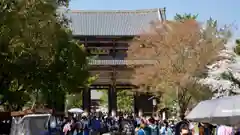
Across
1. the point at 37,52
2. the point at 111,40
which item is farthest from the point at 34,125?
the point at 111,40

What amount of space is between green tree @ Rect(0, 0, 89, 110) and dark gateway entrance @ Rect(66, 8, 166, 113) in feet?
51.4

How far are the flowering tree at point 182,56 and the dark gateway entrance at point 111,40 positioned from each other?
27.8 feet

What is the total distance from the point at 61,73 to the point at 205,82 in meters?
7.64

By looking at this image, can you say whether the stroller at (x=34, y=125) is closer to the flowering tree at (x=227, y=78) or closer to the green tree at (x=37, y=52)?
the green tree at (x=37, y=52)

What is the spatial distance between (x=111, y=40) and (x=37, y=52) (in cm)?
2602

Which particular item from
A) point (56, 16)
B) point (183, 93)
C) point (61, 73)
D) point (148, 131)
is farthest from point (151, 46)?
point (148, 131)

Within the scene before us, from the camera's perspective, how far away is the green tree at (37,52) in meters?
15.5

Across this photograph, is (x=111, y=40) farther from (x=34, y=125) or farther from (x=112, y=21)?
(x=34, y=125)

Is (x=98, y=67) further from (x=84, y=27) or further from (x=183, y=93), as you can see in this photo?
(x=183, y=93)

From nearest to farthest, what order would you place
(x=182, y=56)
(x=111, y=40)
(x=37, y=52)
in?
(x=37, y=52)
(x=182, y=56)
(x=111, y=40)

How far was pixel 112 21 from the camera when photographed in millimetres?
47188

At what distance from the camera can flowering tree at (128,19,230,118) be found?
28656 mm

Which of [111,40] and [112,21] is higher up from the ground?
[112,21]

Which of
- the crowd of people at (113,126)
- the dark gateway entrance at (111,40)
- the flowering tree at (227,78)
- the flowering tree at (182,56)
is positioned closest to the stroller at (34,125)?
the crowd of people at (113,126)
